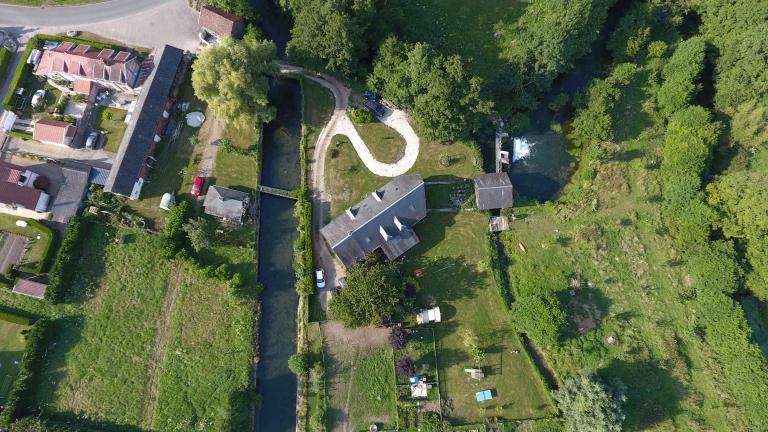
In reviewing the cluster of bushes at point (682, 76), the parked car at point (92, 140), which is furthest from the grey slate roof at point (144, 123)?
the cluster of bushes at point (682, 76)

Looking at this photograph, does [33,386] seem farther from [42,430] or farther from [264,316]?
[264,316]

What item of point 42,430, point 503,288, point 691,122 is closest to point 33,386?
point 42,430

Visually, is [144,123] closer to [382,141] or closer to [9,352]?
[382,141]

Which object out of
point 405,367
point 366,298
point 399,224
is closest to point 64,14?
point 399,224

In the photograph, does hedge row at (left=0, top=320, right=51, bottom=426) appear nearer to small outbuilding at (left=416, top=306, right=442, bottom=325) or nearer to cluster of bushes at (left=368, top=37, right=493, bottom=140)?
small outbuilding at (left=416, top=306, right=442, bottom=325)

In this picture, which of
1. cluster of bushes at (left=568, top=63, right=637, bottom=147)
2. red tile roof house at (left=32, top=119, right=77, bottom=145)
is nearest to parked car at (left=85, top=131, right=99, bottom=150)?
red tile roof house at (left=32, top=119, right=77, bottom=145)

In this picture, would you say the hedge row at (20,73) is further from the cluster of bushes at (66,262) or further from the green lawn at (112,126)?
the cluster of bushes at (66,262)
